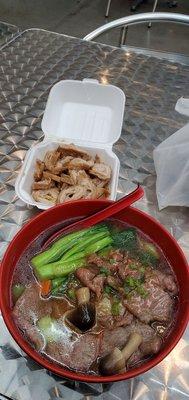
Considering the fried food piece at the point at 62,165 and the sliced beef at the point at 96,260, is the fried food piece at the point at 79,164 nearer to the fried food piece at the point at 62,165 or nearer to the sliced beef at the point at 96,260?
the fried food piece at the point at 62,165

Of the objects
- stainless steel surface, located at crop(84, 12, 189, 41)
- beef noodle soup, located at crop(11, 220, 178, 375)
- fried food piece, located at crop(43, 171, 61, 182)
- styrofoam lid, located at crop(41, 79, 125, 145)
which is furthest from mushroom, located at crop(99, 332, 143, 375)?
stainless steel surface, located at crop(84, 12, 189, 41)

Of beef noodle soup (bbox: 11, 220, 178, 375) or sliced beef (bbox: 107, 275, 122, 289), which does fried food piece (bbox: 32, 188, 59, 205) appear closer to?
beef noodle soup (bbox: 11, 220, 178, 375)

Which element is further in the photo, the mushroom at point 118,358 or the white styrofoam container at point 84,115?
the white styrofoam container at point 84,115

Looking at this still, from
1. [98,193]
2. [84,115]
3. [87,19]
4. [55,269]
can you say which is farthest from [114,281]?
[87,19]

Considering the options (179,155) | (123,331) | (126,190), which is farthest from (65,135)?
(123,331)

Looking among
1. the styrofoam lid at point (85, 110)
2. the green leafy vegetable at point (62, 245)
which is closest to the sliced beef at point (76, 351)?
the green leafy vegetable at point (62, 245)

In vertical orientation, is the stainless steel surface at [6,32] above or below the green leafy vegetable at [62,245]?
above

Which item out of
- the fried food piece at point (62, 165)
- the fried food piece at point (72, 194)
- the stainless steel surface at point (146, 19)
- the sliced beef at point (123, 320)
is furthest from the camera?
the stainless steel surface at point (146, 19)

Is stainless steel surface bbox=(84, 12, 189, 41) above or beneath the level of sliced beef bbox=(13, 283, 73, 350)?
above
